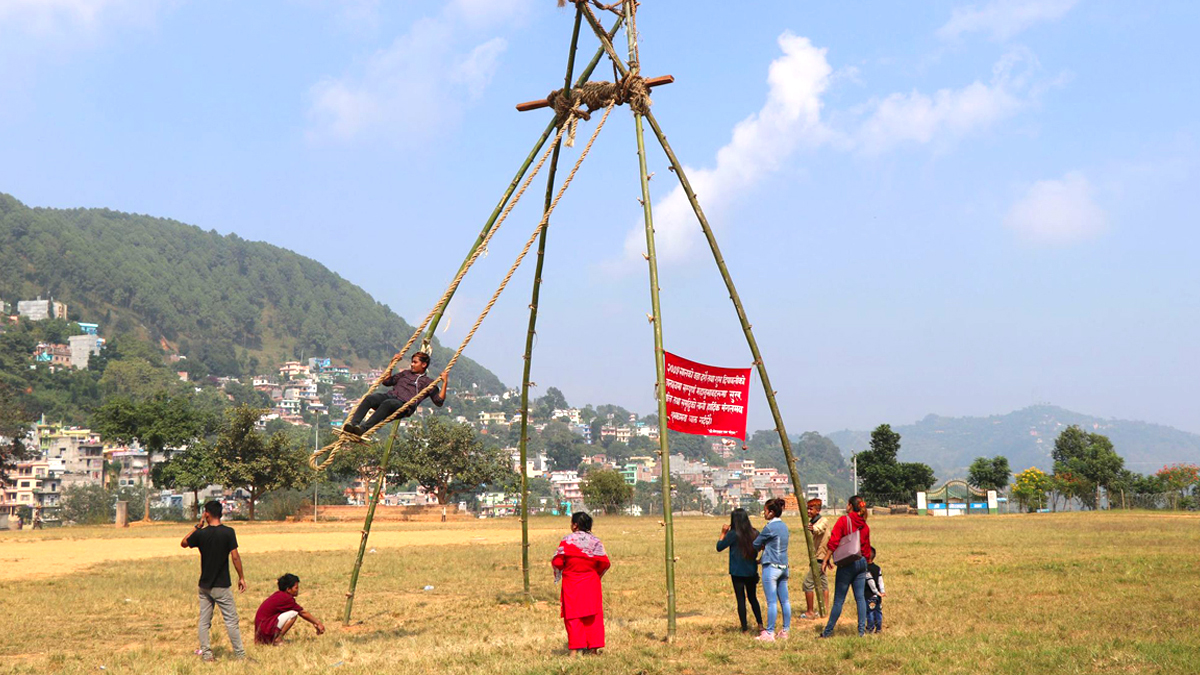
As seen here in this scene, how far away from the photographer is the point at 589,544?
10.6 m

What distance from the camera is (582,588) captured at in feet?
33.9

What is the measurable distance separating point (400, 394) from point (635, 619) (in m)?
4.86

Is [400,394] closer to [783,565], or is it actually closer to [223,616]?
[223,616]

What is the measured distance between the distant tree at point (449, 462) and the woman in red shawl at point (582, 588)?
207ft

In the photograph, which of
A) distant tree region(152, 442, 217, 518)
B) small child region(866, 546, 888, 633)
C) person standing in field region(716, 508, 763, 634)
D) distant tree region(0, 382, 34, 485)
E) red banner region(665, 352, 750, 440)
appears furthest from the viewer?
distant tree region(0, 382, 34, 485)

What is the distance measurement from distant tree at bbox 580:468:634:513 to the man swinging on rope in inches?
2367

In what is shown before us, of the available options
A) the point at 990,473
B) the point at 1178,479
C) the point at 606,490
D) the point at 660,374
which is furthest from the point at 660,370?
the point at 990,473

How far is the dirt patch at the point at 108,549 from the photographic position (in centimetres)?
2380

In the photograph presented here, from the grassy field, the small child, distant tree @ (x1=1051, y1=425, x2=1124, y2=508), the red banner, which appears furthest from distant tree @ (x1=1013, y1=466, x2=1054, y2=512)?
the red banner

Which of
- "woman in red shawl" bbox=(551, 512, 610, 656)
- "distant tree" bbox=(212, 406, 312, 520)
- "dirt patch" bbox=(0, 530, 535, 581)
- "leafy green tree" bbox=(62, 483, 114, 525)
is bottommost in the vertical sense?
"leafy green tree" bbox=(62, 483, 114, 525)

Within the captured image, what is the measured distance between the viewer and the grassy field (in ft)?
31.4

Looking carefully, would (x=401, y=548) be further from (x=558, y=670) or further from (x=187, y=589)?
(x=558, y=670)

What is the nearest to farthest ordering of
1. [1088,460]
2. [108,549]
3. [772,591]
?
[772,591], [108,549], [1088,460]

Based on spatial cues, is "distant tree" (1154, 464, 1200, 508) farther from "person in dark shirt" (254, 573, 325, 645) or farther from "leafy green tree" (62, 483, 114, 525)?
"leafy green tree" (62, 483, 114, 525)
